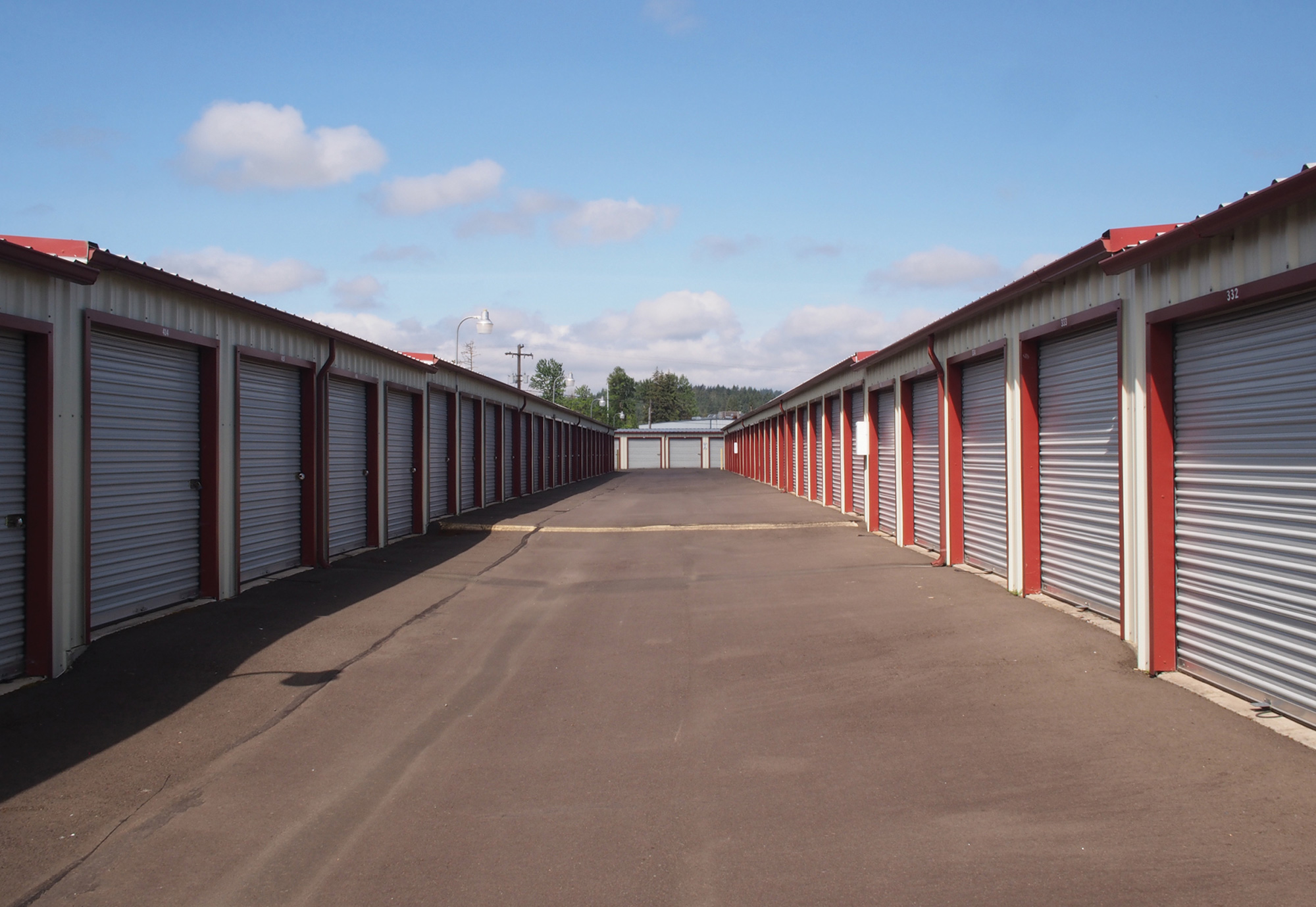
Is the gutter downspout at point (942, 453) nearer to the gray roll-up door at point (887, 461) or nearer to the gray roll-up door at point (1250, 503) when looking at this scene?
the gray roll-up door at point (887, 461)

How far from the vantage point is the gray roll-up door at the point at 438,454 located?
18.1 m

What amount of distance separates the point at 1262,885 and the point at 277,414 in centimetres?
1136

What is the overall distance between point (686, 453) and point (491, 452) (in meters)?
49.0

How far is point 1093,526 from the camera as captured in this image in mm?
8086

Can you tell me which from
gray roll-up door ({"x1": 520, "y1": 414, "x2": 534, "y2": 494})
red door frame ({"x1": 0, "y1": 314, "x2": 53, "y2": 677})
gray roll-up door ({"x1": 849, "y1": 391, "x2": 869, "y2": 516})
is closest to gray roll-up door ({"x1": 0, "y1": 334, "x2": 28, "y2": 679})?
red door frame ({"x1": 0, "y1": 314, "x2": 53, "y2": 677})

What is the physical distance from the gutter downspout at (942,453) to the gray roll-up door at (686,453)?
59464 mm

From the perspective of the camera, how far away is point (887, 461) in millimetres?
16031

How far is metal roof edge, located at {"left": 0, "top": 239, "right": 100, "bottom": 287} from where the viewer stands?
6.16 m

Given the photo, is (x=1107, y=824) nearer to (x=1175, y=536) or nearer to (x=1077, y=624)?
(x=1175, y=536)

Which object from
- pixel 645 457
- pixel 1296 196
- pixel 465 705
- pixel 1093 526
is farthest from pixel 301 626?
pixel 645 457

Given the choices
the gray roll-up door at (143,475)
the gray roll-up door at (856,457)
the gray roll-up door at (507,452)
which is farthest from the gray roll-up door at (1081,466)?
the gray roll-up door at (507,452)

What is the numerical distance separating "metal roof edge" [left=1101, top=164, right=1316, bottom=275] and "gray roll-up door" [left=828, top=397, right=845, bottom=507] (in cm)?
1471

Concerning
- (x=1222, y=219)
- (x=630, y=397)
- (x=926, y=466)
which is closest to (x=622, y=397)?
(x=630, y=397)

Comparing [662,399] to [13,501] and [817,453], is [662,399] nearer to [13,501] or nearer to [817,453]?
[817,453]
